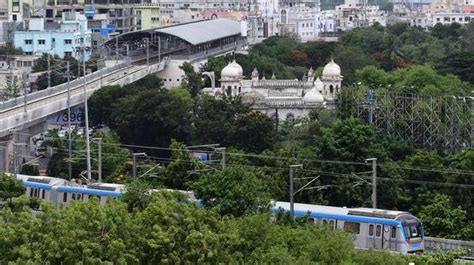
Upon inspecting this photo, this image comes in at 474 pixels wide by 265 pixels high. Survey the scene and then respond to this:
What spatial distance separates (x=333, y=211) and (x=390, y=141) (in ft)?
33.9

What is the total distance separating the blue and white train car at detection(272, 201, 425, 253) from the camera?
26344mm

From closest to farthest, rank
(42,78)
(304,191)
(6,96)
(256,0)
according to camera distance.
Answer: (304,191) < (6,96) < (42,78) < (256,0)

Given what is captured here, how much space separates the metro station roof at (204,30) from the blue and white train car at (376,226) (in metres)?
37.4

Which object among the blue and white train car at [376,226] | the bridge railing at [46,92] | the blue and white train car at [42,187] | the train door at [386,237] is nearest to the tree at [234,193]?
the blue and white train car at [376,226]

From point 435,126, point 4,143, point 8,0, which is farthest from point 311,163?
point 8,0

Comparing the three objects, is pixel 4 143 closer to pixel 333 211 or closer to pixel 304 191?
pixel 304 191

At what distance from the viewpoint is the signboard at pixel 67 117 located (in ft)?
156

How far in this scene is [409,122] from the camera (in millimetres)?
40500

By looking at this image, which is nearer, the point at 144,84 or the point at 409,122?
the point at 409,122

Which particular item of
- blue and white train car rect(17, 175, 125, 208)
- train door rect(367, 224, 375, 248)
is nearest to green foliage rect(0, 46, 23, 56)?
blue and white train car rect(17, 175, 125, 208)

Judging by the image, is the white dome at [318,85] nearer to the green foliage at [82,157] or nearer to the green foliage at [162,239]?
the green foliage at [82,157]

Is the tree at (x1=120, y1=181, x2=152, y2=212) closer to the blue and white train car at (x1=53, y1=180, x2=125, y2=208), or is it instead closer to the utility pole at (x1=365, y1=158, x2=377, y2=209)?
the blue and white train car at (x1=53, y1=180, x2=125, y2=208)

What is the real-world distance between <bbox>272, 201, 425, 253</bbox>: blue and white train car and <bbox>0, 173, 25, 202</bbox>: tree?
5.01 m

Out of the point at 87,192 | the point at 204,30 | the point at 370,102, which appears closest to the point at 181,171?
the point at 87,192
